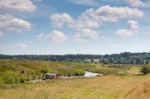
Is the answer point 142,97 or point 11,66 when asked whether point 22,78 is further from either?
point 142,97

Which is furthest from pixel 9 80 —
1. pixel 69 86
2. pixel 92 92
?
pixel 92 92

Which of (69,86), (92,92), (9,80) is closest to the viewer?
(92,92)

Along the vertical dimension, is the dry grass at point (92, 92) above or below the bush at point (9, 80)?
above

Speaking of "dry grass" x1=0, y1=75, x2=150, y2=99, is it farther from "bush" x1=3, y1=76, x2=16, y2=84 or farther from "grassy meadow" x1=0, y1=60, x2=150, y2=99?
"bush" x1=3, y1=76, x2=16, y2=84

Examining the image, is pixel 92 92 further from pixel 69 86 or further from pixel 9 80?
pixel 9 80

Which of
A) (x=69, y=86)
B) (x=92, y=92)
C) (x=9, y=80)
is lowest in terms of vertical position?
(x=9, y=80)

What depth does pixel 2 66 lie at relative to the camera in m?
135

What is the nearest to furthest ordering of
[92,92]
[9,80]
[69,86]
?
1. [92,92]
2. [69,86]
3. [9,80]

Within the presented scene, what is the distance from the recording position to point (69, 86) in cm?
7125

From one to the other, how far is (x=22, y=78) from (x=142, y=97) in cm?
7960

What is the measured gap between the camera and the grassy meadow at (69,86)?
45328mm

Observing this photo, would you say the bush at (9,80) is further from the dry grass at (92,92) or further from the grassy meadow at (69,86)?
the dry grass at (92,92)

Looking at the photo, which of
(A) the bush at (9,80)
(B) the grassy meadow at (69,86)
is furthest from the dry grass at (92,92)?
(A) the bush at (9,80)

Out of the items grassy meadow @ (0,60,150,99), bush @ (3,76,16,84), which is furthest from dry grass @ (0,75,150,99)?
bush @ (3,76,16,84)
